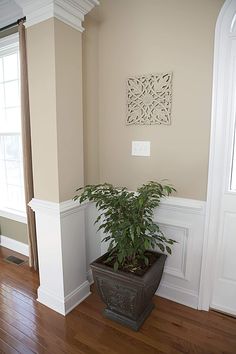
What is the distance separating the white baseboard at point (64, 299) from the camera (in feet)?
6.14

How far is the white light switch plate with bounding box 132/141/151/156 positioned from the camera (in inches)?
76.8

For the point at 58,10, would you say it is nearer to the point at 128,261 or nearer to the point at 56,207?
the point at 56,207

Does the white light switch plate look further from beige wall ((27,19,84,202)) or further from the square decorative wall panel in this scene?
beige wall ((27,19,84,202))

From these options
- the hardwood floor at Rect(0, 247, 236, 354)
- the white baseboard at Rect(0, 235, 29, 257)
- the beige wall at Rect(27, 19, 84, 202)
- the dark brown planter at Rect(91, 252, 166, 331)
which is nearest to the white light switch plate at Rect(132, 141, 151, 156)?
the beige wall at Rect(27, 19, 84, 202)

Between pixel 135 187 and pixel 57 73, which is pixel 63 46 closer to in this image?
pixel 57 73

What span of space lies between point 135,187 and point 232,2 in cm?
146

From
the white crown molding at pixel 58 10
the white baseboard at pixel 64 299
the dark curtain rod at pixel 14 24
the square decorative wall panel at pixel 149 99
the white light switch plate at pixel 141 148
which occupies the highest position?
the dark curtain rod at pixel 14 24

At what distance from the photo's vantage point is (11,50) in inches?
95.7

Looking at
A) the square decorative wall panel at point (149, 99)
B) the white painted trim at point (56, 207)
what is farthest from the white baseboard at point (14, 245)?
the square decorative wall panel at point (149, 99)

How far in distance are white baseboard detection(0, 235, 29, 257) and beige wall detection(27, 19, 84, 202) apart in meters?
1.21

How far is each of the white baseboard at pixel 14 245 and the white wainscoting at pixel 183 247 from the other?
1.63 metres

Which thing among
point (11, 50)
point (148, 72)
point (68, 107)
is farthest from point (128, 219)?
point (11, 50)

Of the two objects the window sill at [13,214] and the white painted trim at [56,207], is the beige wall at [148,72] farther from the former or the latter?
the window sill at [13,214]

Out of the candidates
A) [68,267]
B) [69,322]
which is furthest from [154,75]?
[69,322]
